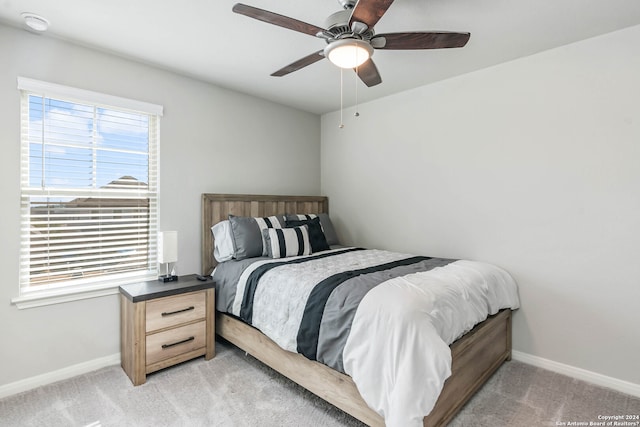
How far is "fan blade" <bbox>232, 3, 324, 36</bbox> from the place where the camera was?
1.58 m

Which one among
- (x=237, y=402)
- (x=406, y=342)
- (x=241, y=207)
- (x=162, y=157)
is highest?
(x=162, y=157)

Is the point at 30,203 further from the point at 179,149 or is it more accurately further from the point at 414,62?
the point at 414,62

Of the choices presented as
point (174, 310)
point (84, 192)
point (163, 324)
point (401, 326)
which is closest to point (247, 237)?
point (174, 310)

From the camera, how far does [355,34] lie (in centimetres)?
174

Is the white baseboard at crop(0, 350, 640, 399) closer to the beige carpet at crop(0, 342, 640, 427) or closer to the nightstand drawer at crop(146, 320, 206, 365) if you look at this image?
the beige carpet at crop(0, 342, 640, 427)

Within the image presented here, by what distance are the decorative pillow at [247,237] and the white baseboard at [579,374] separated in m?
2.45

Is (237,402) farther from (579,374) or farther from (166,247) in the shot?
(579,374)

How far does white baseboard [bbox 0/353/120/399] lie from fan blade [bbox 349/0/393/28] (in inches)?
120

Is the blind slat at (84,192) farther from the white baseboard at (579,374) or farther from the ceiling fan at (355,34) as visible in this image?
the white baseboard at (579,374)

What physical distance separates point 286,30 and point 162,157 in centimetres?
160

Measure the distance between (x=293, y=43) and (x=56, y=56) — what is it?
1780 millimetres

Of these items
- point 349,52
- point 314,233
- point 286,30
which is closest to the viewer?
point 349,52

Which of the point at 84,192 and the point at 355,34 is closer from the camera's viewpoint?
the point at 355,34

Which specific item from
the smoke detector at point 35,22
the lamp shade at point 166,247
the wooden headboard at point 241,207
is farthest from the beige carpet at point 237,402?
the smoke detector at point 35,22
